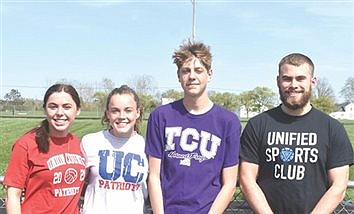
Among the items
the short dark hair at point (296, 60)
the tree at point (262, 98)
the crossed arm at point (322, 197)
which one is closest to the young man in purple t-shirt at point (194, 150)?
the crossed arm at point (322, 197)

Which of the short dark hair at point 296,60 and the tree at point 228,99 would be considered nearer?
the short dark hair at point 296,60

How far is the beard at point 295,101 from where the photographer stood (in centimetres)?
369

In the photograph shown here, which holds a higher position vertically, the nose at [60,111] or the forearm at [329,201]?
the nose at [60,111]

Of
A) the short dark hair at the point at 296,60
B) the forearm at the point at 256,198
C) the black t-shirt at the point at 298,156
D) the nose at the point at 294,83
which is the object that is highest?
the short dark hair at the point at 296,60

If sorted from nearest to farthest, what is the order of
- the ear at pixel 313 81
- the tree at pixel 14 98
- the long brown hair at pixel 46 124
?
the long brown hair at pixel 46 124 → the ear at pixel 313 81 → the tree at pixel 14 98

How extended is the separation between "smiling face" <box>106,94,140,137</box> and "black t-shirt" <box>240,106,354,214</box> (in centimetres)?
87

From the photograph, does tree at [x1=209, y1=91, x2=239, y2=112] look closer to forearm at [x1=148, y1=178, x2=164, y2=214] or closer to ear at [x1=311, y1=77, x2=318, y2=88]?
ear at [x1=311, y1=77, x2=318, y2=88]

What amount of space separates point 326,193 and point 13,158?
215 centimetres

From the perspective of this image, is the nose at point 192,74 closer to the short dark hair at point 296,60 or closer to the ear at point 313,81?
the short dark hair at point 296,60

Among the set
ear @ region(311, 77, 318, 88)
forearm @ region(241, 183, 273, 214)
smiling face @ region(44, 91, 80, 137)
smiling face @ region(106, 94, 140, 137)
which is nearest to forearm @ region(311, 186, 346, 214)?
forearm @ region(241, 183, 273, 214)

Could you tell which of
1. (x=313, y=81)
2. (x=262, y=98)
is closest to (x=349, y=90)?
(x=262, y=98)

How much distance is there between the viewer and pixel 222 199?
142 inches

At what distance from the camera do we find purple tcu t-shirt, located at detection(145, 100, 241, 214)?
142 inches

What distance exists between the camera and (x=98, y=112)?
52.3 m
